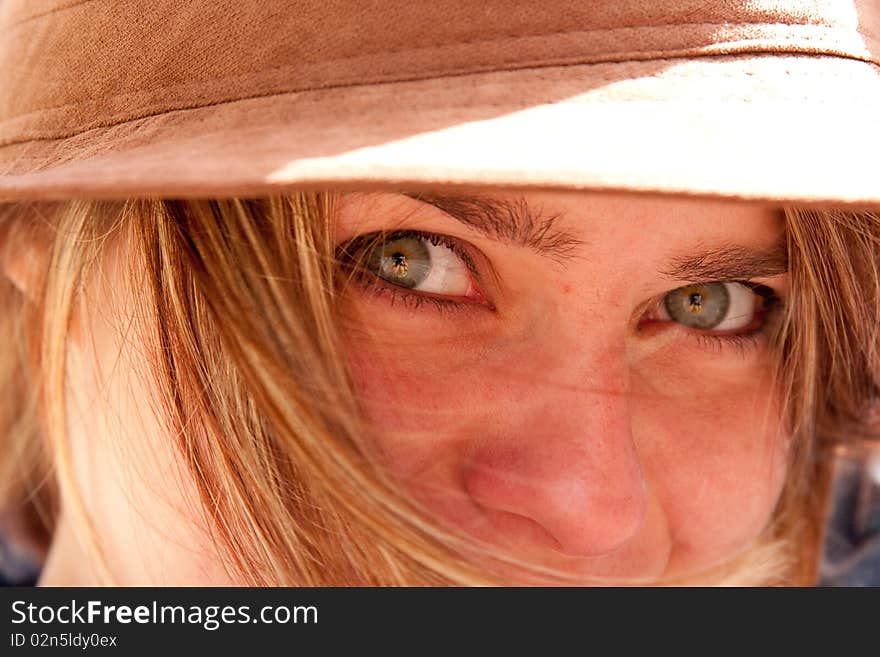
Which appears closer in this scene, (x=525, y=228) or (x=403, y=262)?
(x=525, y=228)

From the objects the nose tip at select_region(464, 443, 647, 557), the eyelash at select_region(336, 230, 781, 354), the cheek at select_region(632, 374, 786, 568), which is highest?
the eyelash at select_region(336, 230, 781, 354)

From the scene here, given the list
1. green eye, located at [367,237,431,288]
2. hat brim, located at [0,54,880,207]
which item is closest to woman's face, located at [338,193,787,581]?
green eye, located at [367,237,431,288]

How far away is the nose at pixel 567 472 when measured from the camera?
997 mm

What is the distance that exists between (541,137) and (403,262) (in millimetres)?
324

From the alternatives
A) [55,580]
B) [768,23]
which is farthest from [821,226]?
[55,580]

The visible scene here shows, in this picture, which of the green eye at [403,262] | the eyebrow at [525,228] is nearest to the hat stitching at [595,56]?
the eyebrow at [525,228]

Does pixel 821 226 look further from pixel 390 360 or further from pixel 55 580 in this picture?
pixel 55 580

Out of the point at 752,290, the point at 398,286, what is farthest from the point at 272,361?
the point at 752,290

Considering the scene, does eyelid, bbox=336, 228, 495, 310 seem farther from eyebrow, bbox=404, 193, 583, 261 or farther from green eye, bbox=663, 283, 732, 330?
green eye, bbox=663, 283, 732, 330

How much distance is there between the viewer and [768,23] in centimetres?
80

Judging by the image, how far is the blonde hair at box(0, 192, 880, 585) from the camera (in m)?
0.96

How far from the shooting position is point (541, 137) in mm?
695

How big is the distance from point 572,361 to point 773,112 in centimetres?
33

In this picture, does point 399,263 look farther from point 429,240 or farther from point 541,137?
point 541,137
